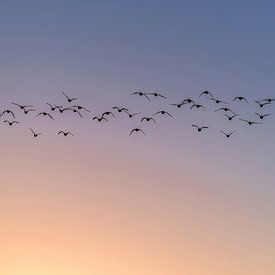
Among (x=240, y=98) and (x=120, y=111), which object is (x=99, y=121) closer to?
(x=120, y=111)

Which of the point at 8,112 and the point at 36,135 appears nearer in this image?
the point at 8,112

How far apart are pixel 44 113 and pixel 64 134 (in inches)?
110

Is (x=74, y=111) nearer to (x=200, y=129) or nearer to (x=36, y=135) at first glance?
(x=36, y=135)

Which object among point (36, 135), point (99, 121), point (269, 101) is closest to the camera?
point (269, 101)

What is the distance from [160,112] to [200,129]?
404cm

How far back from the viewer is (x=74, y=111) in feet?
182

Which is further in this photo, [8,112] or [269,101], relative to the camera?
[8,112]

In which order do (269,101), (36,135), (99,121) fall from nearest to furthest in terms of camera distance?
(269,101), (99,121), (36,135)

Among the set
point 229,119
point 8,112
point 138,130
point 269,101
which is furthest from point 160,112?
point 8,112

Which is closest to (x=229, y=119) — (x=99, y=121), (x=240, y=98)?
(x=240, y=98)

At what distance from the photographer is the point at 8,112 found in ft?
179

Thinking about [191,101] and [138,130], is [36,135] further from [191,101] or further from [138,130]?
[191,101]

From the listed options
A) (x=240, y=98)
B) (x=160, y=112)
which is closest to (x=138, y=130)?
(x=160, y=112)

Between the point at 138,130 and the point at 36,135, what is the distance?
10.4 m
